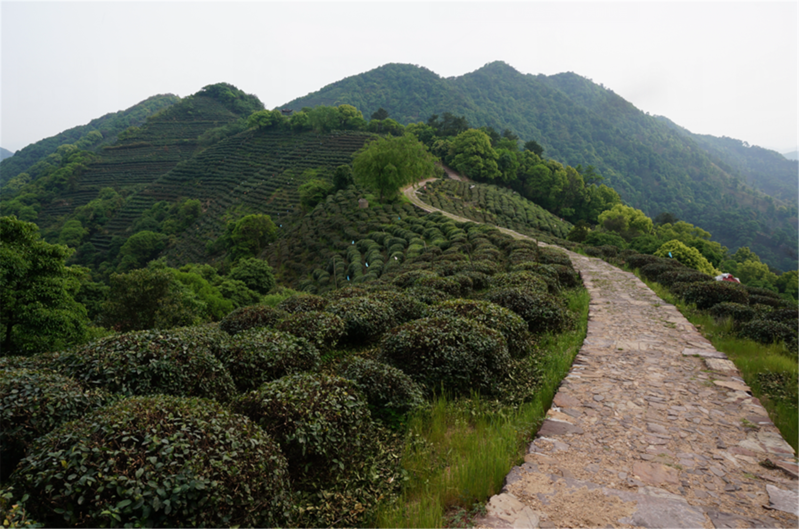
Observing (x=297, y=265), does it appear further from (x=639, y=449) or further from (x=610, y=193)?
(x=610, y=193)

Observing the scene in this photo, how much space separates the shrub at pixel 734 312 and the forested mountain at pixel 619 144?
10079 cm

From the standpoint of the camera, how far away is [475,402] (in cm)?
467

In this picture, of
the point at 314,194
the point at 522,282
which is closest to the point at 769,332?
the point at 522,282

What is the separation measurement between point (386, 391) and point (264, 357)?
5.01ft

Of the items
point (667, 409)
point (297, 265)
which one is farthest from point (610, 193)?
point (667, 409)

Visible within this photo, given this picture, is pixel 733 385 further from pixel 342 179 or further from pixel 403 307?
pixel 342 179

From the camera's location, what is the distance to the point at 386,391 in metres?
4.29

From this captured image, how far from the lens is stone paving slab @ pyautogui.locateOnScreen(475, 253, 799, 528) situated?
2842mm

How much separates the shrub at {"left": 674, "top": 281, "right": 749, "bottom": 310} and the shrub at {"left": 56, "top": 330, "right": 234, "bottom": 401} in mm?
10330

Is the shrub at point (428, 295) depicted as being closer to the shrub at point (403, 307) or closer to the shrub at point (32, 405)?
the shrub at point (403, 307)

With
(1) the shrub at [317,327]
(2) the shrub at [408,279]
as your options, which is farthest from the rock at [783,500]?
(2) the shrub at [408,279]

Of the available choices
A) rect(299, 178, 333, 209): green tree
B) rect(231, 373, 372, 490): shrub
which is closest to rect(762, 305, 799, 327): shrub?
rect(231, 373, 372, 490): shrub

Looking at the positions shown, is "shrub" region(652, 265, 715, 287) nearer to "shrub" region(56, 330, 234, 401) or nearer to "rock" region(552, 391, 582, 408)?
"rock" region(552, 391, 582, 408)

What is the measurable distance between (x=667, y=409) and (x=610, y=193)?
71986mm
